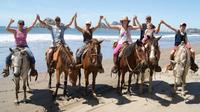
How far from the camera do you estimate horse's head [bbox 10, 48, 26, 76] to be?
1055 centimetres

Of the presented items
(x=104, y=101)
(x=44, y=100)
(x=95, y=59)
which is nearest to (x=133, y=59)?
(x=95, y=59)

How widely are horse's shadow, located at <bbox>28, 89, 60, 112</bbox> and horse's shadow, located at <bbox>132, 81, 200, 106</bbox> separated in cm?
301

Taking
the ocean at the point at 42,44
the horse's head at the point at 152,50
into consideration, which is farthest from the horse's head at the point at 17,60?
the ocean at the point at 42,44

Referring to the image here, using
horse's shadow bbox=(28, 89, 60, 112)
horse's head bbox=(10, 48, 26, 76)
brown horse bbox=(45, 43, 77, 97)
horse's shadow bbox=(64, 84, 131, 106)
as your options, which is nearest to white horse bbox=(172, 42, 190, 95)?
horse's shadow bbox=(64, 84, 131, 106)

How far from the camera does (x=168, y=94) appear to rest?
12.3 m

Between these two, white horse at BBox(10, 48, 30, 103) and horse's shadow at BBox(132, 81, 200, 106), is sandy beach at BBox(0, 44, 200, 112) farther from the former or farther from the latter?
white horse at BBox(10, 48, 30, 103)

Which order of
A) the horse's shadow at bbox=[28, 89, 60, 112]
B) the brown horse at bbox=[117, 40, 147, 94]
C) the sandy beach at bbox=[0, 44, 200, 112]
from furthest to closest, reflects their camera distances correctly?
the brown horse at bbox=[117, 40, 147, 94], the horse's shadow at bbox=[28, 89, 60, 112], the sandy beach at bbox=[0, 44, 200, 112]

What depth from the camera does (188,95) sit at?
39.8 ft

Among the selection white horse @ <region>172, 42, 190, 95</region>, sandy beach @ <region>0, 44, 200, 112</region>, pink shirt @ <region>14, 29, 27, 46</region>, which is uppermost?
pink shirt @ <region>14, 29, 27, 46</region>

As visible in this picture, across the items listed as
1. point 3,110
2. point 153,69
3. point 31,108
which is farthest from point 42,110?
point 153,69

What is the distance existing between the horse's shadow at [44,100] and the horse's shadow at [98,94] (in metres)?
0.78

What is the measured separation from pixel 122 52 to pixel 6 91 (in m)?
4.33

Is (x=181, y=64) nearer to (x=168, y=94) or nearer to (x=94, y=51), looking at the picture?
(x=168, y=94)

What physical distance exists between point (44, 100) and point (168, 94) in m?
4.22
